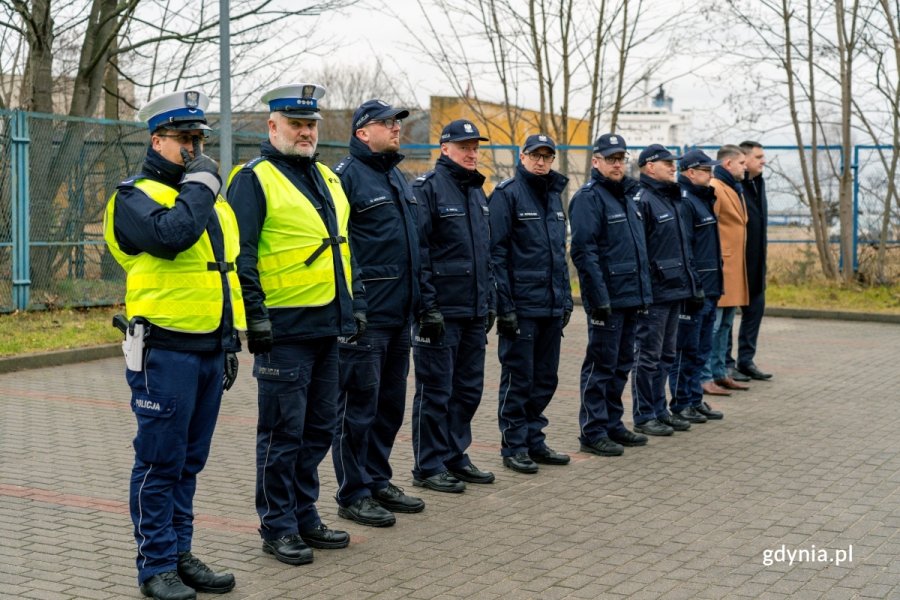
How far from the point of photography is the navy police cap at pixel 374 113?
647cm

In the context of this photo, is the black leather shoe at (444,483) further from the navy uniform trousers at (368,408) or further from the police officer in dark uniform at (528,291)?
the police officer in dark uniform at (528,291)

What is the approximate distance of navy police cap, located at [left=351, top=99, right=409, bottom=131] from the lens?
6473mm

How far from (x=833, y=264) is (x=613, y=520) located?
15155mm

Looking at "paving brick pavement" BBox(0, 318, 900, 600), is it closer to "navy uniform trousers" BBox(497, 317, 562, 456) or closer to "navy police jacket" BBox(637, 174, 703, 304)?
"navy uniform trousers" BBox(497, 317, 562, 456)

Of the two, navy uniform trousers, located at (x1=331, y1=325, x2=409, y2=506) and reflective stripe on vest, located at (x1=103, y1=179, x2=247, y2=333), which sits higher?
reflective stripe on vest, located at (x1=103, y1=179, x2=247, y2=333)

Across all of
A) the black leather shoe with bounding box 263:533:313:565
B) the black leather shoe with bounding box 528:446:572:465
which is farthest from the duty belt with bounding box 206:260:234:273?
the black leather shoe with bounding box 528:446:572:465

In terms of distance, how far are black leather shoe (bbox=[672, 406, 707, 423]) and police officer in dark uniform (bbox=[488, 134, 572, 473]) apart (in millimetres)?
2019

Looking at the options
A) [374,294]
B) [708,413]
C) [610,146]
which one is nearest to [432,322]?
[374,294]

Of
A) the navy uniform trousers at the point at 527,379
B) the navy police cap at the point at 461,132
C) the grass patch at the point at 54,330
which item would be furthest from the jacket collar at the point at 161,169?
the grass patch at the point at 54,330

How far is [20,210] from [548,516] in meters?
A: 10.7

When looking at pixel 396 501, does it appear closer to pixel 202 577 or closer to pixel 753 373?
pixel 202 577

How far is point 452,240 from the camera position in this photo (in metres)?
7.11

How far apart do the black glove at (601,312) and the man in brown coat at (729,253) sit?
10.1 feet

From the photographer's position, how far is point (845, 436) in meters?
→ 8.77
